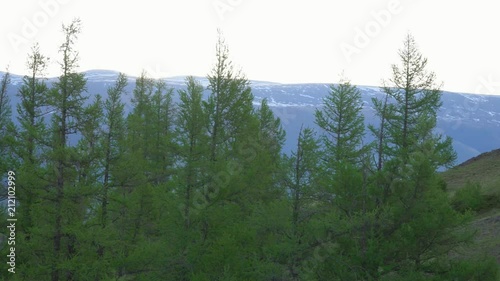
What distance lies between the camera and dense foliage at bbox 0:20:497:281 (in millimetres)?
15859

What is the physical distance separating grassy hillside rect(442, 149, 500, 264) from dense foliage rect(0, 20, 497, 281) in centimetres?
279

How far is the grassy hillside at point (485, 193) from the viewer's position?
22.8 m

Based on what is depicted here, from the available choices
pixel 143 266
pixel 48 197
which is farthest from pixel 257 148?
pixel 48 197

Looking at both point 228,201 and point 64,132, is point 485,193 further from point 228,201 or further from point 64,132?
point 64,132

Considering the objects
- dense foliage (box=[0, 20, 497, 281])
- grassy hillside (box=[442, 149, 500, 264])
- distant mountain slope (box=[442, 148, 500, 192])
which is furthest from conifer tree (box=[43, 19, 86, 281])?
distant mountain slope (box=[442, 148, 500, 192])

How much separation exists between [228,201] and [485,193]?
→ 19.3 meters

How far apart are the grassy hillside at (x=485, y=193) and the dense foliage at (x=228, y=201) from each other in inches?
110

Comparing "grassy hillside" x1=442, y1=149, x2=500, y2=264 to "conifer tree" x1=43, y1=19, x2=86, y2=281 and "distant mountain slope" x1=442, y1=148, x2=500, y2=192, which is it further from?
"conifer tree" x1=43, y1=19, x2=86, y2=281

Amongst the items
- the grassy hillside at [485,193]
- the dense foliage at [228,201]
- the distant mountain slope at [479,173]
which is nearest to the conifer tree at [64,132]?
the dense foliage at [228,201]

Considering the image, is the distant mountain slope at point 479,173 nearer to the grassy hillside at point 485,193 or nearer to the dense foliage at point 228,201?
the grassy hillside at point 485,193

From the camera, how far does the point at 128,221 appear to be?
22688 mm

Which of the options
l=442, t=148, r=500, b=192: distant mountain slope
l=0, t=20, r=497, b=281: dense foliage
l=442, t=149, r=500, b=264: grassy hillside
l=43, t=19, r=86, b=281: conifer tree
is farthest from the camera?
l=442, t=148, r=500, b=192: distant mountain slope

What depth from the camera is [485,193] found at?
32.3 meters

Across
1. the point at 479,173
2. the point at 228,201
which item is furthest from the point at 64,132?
the point at 479,173
